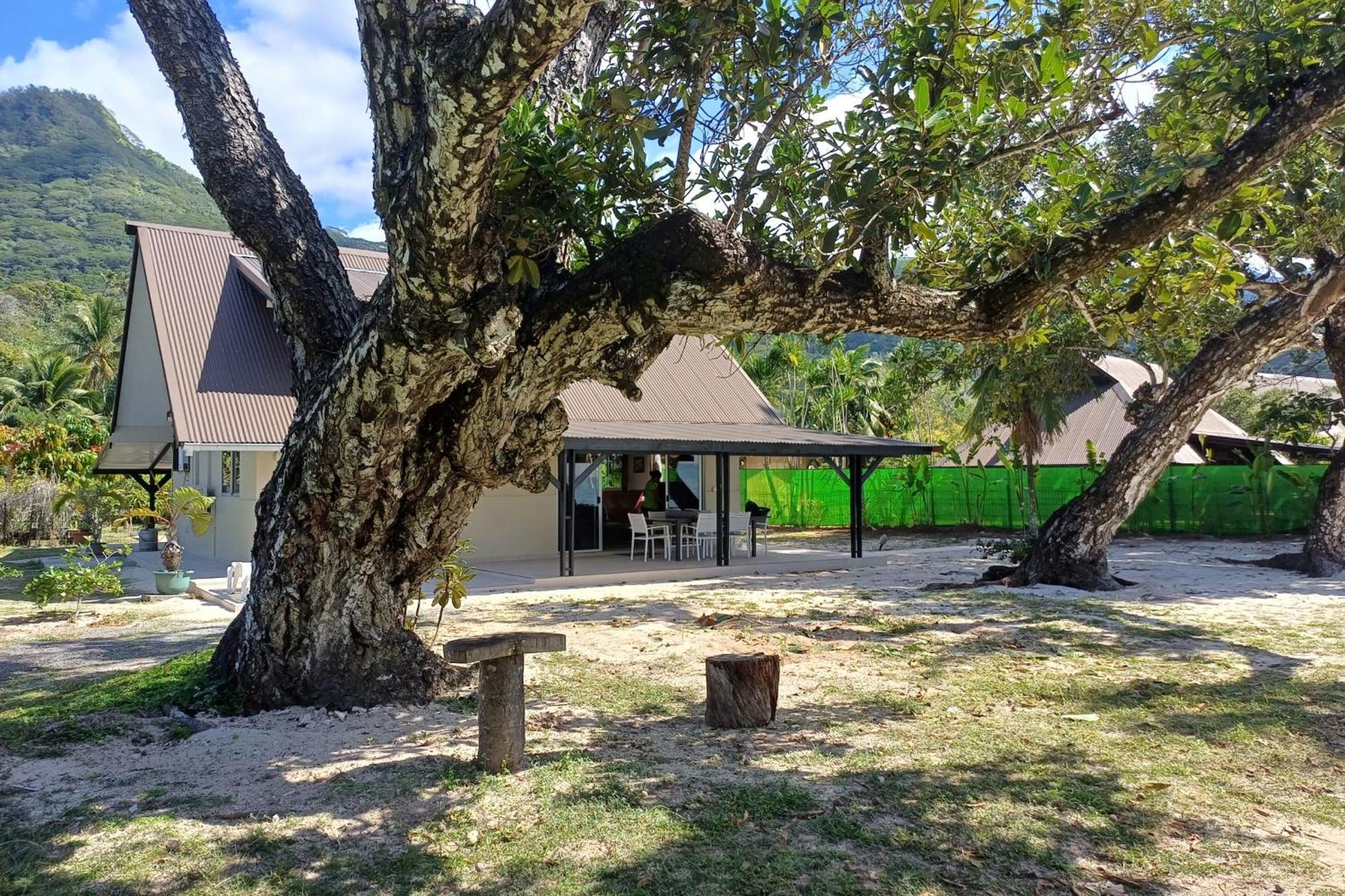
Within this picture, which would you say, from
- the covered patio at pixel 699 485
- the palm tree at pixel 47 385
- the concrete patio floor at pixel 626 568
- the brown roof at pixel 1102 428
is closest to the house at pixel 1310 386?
the brown roof at pixel 1102 428

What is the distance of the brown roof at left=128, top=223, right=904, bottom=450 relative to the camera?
46.5 ft

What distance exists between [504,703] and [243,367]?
12555mm

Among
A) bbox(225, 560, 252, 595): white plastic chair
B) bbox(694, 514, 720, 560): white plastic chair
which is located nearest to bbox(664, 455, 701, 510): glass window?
bbox(694, 514, 720, 560): white plastic chair

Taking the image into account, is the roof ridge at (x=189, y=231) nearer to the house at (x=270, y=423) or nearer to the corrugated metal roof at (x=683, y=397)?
the house at (x=270, y=423)

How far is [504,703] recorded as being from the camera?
497cm

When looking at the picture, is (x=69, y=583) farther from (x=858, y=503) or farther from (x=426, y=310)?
(x=858, y=503)

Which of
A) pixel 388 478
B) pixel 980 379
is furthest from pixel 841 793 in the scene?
pixel 980 379

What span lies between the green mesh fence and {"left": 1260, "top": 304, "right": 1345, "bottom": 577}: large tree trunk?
493 cm

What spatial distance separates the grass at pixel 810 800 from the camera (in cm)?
365

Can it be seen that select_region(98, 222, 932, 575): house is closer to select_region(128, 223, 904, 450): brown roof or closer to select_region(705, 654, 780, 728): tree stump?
select_region(128, 223, 904, 450): brown roof

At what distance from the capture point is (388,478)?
18.9 feet

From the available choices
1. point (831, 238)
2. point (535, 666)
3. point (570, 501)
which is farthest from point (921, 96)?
point (570, 501)

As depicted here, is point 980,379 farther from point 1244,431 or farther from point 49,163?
point 49,163

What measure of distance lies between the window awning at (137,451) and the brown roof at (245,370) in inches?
94.2
